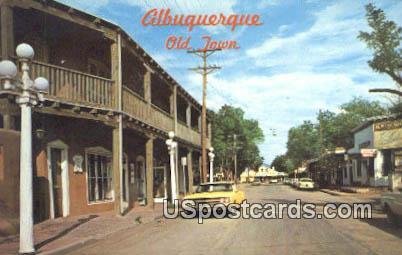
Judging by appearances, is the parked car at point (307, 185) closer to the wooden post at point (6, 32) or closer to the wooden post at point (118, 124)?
the wooden post at point (118, 124)

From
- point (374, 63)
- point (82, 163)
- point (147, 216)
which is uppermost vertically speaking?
point (374, 63)

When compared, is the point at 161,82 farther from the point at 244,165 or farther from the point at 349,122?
the point at 244,165

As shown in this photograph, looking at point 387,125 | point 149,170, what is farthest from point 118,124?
point 387,125

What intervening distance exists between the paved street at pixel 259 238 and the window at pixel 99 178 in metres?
5.42

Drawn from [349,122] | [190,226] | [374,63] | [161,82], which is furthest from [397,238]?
[349,122]

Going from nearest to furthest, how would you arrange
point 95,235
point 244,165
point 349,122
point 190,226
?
point 95,235
point 190,226
point 349,122
point 244,165

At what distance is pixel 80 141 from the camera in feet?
76.1

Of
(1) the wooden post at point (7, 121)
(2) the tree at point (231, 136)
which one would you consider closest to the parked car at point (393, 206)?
(1) the wooden post at point (7, 121)

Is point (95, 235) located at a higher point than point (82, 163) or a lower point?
lower

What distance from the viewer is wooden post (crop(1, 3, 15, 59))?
1630 centimetres

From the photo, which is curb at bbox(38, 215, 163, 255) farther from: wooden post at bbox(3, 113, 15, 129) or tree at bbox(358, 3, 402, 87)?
tree at bbox(358, 3, 402, 87)

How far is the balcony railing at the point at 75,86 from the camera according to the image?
18297 mm

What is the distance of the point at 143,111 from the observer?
2550cm

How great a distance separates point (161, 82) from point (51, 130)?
11665 millimetres
